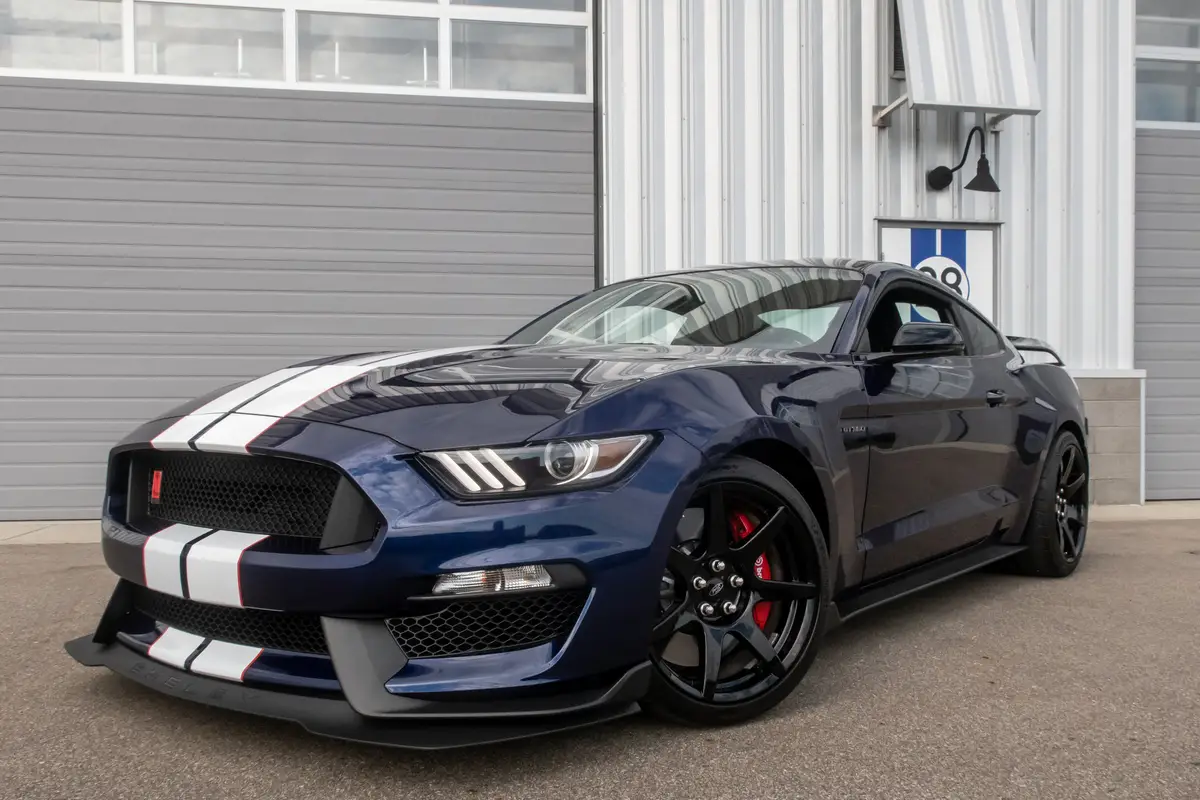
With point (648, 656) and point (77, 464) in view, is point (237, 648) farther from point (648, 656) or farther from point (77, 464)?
point (77, 464)

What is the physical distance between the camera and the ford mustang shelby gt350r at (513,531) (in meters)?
1.92

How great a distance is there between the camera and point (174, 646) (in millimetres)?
2180

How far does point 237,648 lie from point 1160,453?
7585 millimetres

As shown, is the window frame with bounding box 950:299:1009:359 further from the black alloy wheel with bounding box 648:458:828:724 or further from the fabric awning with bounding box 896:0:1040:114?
the fabric awning with bounding box 896:0:1040:114

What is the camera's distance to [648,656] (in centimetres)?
210

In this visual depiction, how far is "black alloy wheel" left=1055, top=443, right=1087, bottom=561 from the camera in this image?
13.9 ft

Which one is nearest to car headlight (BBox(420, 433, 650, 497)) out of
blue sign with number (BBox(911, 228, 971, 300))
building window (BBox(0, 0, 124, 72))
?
blue sign with number (BBox(911, 228, 971, 300))

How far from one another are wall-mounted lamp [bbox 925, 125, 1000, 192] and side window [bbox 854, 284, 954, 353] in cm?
354

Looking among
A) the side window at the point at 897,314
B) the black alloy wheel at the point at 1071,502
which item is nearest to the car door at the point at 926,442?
the side window at the point at 897,314

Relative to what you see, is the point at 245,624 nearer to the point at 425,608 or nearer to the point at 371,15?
the point at 425,608

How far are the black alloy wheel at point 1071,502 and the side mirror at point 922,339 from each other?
157 centimetres

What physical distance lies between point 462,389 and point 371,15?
536 cm

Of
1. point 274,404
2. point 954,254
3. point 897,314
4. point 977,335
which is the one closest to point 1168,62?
point 954,254

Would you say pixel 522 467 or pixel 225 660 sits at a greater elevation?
pixel 522 467
